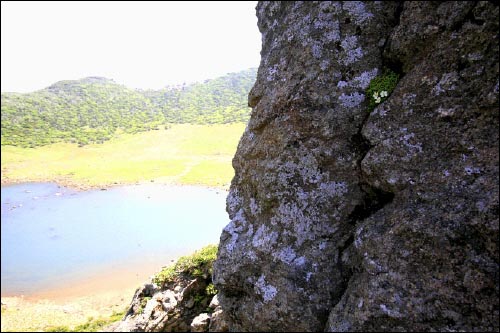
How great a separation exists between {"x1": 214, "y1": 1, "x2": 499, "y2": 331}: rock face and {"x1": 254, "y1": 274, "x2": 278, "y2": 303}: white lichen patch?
21 mm

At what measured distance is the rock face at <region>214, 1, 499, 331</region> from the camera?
4.09 meters

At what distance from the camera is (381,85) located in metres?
5.50

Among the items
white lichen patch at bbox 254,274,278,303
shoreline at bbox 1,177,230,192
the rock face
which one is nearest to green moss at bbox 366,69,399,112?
the rock face

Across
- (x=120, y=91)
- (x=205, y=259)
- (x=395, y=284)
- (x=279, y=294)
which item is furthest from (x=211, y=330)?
(x=120, y=91)

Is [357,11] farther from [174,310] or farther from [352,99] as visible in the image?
[174,310]

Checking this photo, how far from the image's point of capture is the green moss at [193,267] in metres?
14.3

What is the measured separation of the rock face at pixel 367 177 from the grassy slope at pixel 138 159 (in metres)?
57.3

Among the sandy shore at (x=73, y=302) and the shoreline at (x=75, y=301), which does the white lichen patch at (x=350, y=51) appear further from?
the sandy shore at (x=73, y=302)

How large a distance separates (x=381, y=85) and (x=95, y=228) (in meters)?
46.8

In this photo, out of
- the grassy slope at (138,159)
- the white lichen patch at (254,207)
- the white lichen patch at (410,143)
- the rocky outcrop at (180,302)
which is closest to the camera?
the white lichen patch at (410,143)

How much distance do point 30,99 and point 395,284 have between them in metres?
162

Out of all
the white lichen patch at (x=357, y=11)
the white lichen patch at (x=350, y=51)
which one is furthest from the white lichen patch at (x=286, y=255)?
the white lichen patch at (x=357, y=11)

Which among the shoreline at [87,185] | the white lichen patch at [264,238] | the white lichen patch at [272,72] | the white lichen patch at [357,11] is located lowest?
the shoreline at [87,185]

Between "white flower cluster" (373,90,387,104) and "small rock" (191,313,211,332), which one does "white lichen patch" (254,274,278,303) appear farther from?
"small rock" (191,313,211,332)
